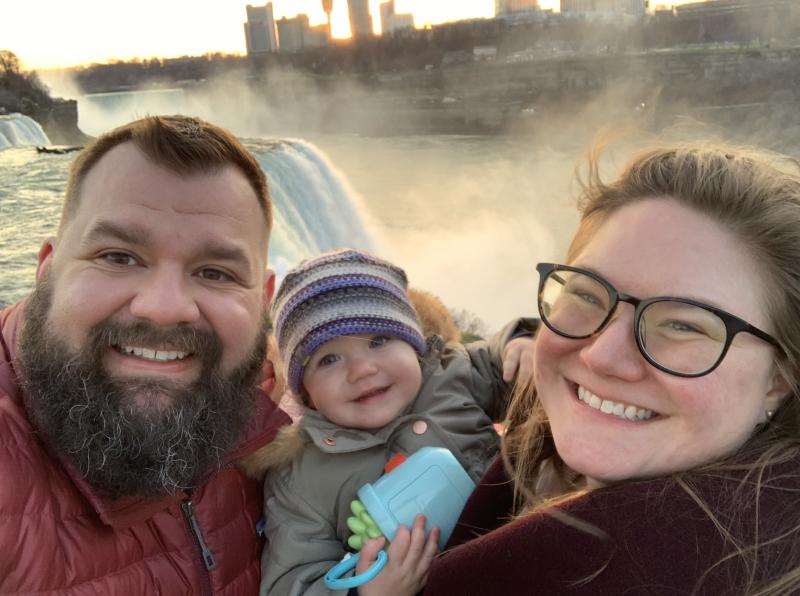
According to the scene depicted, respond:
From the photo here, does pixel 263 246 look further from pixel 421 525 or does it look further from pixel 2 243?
pixel 2 243

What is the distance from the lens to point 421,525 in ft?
4.30

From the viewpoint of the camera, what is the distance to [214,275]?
1.47 m

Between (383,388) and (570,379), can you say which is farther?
(383,388)

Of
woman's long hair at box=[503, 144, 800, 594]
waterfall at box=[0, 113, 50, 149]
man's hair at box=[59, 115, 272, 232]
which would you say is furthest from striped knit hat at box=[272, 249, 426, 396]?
waterfall at box=[0, 113, 50, 149]

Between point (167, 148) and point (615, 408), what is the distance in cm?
111

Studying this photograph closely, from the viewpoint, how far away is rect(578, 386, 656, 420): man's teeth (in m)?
0.97

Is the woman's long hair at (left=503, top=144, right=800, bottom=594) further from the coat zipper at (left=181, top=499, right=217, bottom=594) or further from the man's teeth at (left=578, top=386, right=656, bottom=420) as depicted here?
the coat zipper at (left=181, top=499, right=217, bottom=594)

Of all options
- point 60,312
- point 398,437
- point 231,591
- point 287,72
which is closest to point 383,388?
point 398,437

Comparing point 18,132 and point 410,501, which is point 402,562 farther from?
point 18,132

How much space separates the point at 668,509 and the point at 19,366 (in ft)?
4.31

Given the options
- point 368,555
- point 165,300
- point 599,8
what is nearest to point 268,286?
point 165,300

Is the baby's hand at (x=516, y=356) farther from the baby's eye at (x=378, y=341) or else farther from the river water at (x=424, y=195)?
the river water at (x=424, y=195)

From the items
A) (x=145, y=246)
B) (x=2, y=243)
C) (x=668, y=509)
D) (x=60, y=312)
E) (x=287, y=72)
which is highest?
(x=287, y=72)

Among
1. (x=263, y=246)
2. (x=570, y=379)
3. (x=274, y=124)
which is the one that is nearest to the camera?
(x=570, y=379)
